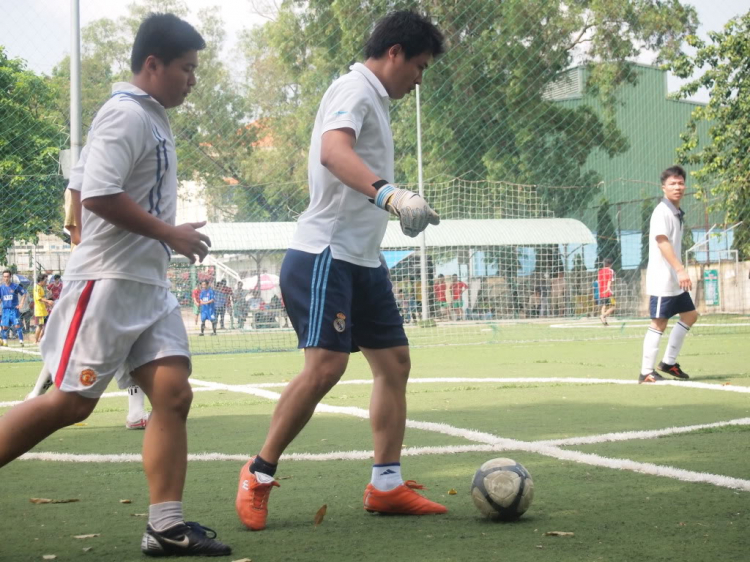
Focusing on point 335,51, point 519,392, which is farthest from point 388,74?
point 335,51

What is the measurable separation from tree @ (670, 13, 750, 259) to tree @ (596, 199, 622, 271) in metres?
2.89

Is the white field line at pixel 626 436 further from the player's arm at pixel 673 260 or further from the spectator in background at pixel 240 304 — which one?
the spectator in background at pixel 240 304

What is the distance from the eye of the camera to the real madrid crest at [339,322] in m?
3.87

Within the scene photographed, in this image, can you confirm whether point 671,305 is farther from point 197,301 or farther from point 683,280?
point 197,301

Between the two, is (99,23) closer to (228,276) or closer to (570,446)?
(228,276)

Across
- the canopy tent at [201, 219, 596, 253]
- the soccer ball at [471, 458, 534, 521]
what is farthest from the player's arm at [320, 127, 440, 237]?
the canopy tent at [201, 219, 596, 253]

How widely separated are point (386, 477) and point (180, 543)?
3.33ft

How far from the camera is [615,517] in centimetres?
359

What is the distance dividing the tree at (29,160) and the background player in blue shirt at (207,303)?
5.96 m

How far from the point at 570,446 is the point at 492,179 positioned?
16.8 m

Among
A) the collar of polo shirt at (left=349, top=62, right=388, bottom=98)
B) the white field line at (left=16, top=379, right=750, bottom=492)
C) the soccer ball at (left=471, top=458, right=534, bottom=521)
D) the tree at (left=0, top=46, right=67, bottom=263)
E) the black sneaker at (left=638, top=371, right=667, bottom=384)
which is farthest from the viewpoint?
the tree at (left=0, top=46, right=67, bottom=263)

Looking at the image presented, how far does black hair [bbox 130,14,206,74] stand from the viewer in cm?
337

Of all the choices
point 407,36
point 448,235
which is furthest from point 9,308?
point 407,36

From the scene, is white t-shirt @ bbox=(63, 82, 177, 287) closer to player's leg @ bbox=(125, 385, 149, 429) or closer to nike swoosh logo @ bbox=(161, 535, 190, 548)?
nike swoosh logo @ bbox=(161, 535, 190, 548)
